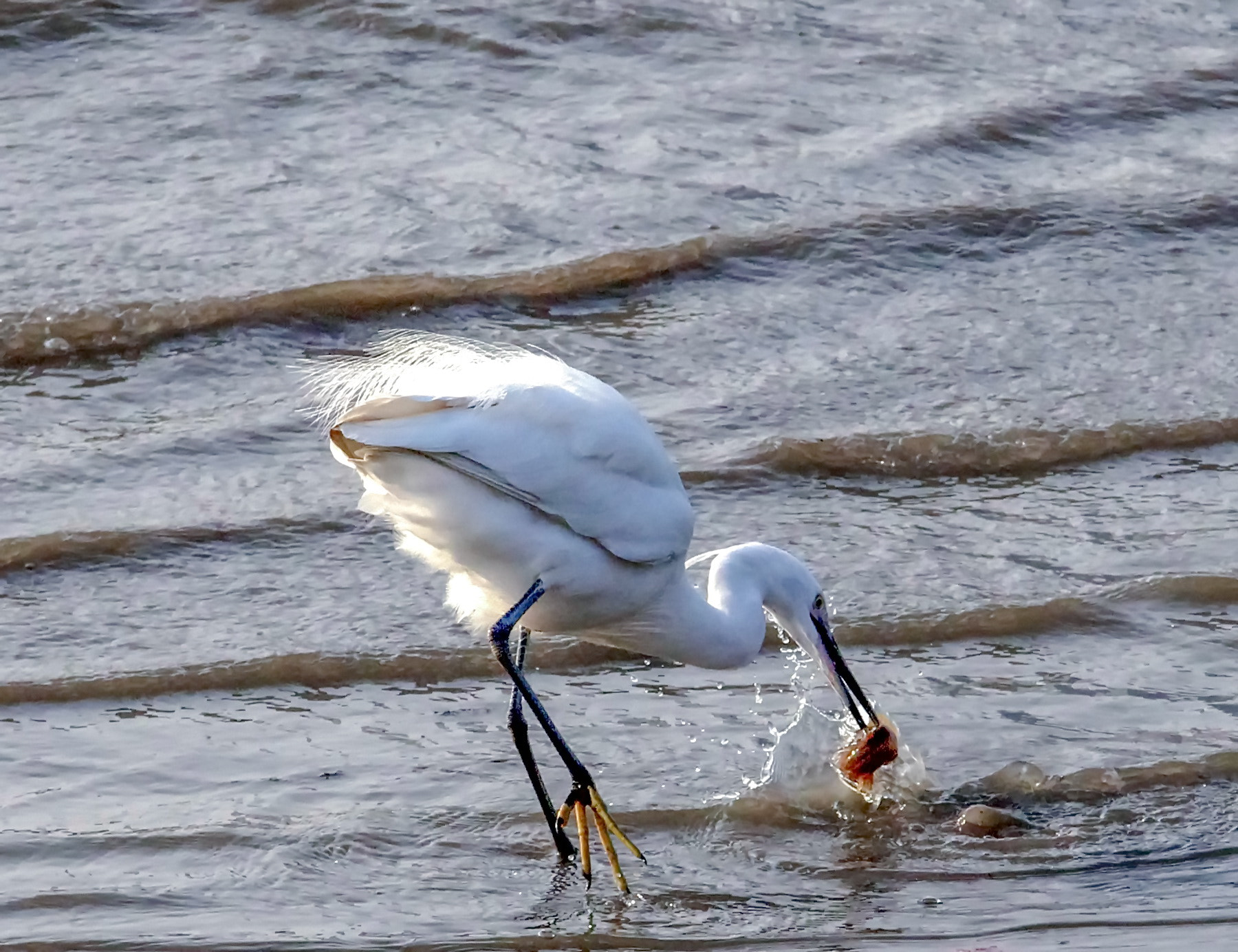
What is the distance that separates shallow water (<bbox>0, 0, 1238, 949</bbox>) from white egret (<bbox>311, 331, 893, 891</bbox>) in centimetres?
29

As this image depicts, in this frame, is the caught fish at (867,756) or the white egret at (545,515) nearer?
the white egret at (545,515)

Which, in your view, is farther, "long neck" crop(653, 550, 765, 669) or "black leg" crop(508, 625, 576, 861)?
"long neck" crop(653, 550, 765, 669)

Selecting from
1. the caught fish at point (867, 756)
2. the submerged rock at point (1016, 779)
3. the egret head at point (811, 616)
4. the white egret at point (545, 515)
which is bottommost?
the submerged rock at point (1016, 779)

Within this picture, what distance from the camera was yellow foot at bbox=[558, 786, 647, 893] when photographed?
13.3ft

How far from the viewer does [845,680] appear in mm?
4766

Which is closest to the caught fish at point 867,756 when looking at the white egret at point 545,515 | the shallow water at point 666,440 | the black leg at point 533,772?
the shallow water at point 666,440

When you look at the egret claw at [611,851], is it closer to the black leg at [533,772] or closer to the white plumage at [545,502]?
the black leg at [533,772]

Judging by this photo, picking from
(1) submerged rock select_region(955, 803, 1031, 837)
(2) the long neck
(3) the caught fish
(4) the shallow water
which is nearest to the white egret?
(2) the long neck

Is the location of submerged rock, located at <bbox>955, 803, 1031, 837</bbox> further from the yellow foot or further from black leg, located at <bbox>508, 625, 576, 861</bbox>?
black leg, located at <bbox>508, 625, 576, 861</bbox>

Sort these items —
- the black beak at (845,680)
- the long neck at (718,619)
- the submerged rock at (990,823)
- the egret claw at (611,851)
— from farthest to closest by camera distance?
the black beak at (845,680) < the long neck at (718,619) < the submerged rock at (990,823) < the egret claw at (611,851)

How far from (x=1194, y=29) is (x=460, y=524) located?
723cm

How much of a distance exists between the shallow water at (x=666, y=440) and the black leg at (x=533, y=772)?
7 centimetres

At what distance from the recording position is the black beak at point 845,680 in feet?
15.4

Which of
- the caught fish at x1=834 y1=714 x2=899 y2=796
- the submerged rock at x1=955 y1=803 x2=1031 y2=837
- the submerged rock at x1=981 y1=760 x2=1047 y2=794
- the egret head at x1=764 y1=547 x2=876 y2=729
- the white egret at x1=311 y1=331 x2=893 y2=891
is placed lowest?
the submerged rock at x1=981 y1=760 x2=1047 y2=794
